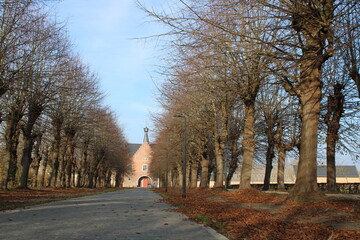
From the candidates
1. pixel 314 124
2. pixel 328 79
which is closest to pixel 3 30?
pixel 314 124

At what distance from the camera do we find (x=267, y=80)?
67.1 ft

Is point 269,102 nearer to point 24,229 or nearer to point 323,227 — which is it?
point 323,227

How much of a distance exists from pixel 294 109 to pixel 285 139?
323cm

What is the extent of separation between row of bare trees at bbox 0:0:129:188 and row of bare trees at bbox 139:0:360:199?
21.5ft

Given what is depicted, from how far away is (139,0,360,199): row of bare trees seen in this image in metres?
10.2

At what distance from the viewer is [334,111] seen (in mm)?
21109

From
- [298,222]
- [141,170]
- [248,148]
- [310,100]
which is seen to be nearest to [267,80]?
[248,148]

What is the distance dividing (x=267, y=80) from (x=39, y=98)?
14313 mm

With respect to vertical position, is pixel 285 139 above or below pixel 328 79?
below

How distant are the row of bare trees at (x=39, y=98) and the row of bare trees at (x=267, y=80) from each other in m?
6.55

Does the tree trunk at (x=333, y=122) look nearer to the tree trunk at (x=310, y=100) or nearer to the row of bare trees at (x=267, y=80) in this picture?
the row of bare trees at (x=267, y=80)

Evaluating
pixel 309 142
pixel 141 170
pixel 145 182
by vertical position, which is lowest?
pixel 145 182

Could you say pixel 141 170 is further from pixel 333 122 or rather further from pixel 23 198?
pixel 333 122

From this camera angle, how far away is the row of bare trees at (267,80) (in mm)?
10164
